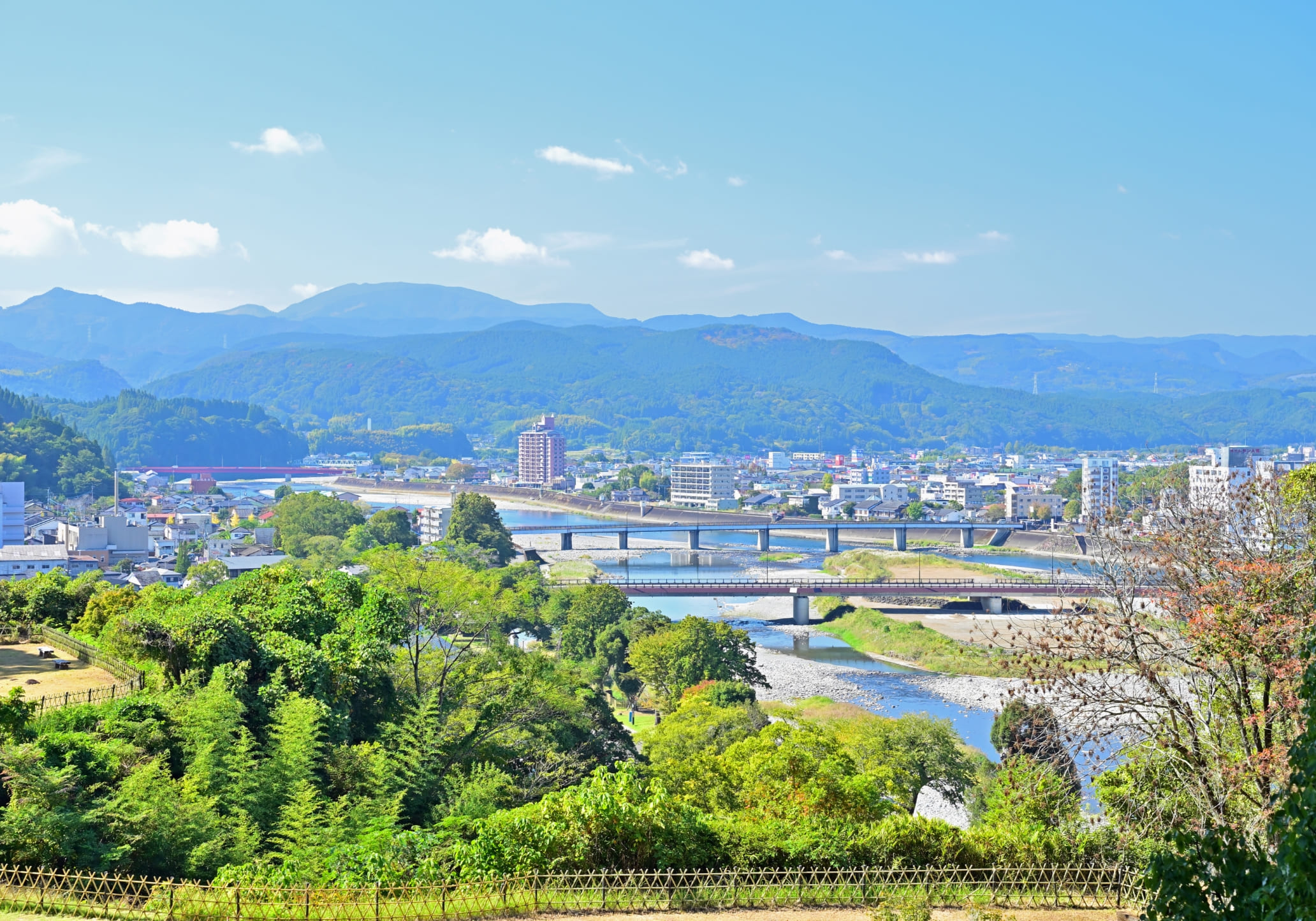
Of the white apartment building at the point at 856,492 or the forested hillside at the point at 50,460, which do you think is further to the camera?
the white apartment building at the point at 856,492

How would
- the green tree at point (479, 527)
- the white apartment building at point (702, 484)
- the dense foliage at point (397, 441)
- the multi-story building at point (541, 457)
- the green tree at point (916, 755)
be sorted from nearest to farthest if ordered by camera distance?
1. the green tree at point (916, 755)
2. the green tree at point (479, 527)
3. the white apartment building at point (702, 484)
4. the multi-story building at point (541, 457)
5. the dense foliage at point (397, 441)

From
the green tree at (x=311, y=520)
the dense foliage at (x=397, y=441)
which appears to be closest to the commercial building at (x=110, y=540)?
the green tree at (x=311, y=520)

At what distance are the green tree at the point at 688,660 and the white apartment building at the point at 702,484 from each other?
61273 millimetres

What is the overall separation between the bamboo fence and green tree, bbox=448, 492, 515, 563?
34.4 meters

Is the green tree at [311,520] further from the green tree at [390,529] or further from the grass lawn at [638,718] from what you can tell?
the grass lawn at [638,718]

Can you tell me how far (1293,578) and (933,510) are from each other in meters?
64.4

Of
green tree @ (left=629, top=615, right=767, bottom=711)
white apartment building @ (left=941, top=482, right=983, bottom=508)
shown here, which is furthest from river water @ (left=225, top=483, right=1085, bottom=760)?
white apartment building @ (left=941, top=482, right=983, bottom=508)

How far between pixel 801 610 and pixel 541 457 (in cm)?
7462

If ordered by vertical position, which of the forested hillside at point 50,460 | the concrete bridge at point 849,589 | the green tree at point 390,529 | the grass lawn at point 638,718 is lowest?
the grass lawn at point 638,718

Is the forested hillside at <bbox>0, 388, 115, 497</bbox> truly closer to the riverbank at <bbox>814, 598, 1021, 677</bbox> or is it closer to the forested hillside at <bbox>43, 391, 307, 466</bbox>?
the forested hillside at <bbox>43, 391, 307, 466</bbox>

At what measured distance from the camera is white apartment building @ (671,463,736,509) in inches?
3312

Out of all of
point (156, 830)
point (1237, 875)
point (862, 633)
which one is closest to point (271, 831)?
point (156, 830)

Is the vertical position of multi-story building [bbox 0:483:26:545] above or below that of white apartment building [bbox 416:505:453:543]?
above

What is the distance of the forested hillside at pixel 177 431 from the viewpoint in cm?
10950
